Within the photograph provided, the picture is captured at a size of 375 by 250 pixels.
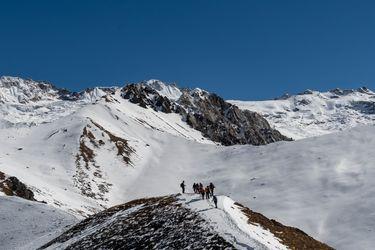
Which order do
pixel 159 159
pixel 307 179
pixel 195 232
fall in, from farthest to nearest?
pixel 159 159, pixel 307 179, pixel 195 232

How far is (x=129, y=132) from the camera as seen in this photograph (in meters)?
170

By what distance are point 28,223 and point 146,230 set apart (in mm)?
25274

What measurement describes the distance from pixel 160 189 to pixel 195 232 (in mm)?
79505

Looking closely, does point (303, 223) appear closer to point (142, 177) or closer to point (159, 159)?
point (142, 177)

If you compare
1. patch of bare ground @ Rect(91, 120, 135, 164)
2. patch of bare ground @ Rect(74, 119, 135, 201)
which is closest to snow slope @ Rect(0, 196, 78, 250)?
patch of bare ground @ Rect(74, 119, 135, 201)

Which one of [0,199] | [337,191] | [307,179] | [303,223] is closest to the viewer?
[0,199]

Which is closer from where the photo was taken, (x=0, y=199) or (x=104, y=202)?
(x=0, y=199)

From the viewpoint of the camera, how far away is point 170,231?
131 ft

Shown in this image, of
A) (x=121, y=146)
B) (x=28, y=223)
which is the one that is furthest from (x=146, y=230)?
(x=121, y=146)

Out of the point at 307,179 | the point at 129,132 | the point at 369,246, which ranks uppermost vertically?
the point at 129,132

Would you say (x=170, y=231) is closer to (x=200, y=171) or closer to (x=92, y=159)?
(x=200, y=171)

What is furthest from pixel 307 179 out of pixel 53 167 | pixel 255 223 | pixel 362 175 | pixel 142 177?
pixel 255 223

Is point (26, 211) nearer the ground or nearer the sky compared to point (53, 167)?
nearer the ground

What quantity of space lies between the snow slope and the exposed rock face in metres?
18.5
